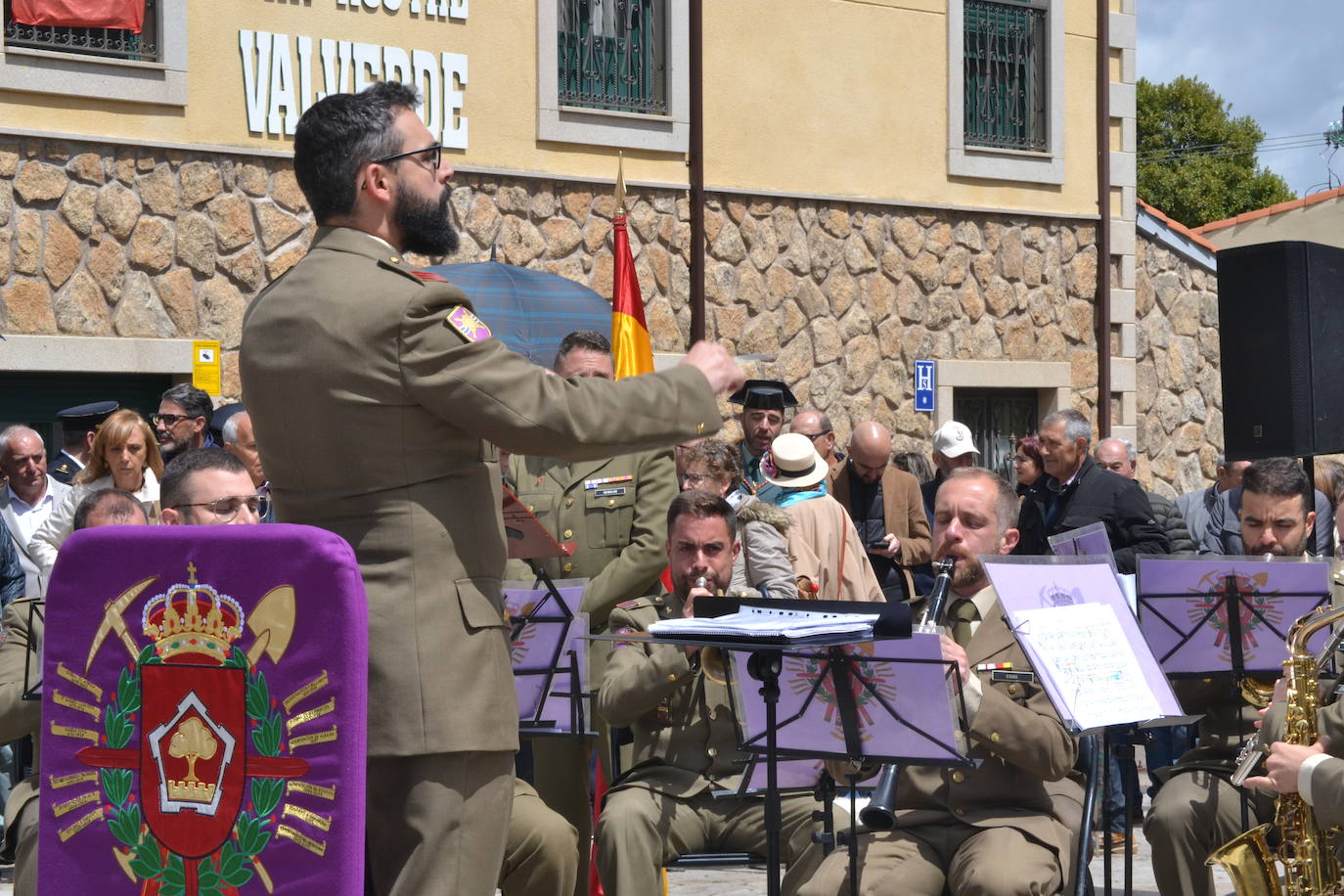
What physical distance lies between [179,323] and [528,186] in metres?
2.59

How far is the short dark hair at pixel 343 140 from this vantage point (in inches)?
127

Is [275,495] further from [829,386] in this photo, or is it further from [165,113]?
[829,386]

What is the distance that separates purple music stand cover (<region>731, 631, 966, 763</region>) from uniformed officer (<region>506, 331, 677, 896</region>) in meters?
1.52

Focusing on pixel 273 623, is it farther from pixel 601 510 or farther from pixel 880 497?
pixel 880 497

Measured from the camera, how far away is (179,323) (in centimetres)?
1041

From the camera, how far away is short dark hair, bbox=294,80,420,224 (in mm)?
3221

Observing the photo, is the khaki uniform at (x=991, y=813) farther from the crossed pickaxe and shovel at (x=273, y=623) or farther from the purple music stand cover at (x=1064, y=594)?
the crossed pickaxe and shovel at (x=273, y=623)

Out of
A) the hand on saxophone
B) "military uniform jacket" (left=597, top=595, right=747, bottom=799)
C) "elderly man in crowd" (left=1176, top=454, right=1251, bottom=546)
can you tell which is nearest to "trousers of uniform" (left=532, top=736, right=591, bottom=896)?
"military uniform jacket" (left=597, top=595, right=747, bottom=799)

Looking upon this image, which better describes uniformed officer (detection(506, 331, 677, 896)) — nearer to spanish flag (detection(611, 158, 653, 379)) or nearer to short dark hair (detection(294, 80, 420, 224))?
spanish flag (detection(611, 158, 653, 379))

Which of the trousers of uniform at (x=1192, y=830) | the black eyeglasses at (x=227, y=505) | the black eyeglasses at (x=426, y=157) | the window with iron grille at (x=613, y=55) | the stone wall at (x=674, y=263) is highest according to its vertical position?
the window with iron grille at (x=613, y=55)

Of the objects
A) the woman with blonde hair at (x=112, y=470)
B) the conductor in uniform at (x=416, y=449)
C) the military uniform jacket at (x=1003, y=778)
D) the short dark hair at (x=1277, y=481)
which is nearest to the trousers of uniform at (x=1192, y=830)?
the military uniform jacket at (x=1003, y=778)

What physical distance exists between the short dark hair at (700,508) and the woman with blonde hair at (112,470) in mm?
2930

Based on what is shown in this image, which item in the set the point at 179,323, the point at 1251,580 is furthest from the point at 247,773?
the point at 179,323

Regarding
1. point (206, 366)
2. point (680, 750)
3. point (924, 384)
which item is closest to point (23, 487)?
point (206, 366)
